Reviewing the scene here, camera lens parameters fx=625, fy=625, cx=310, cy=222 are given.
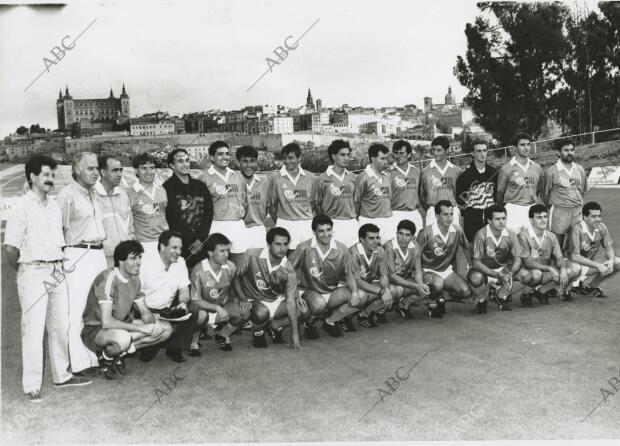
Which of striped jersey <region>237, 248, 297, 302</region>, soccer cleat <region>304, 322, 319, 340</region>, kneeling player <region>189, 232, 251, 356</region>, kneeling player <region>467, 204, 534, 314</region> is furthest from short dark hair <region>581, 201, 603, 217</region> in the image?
kneeling player <region>189, 232, 251, 356</region>

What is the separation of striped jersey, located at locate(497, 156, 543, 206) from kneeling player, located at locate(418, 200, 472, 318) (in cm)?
89

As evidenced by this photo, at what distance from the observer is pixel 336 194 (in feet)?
21.5

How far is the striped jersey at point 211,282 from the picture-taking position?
17.5 ft

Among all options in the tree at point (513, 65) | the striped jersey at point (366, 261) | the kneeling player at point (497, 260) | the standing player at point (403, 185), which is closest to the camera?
the striped jersey at point (366, 261)

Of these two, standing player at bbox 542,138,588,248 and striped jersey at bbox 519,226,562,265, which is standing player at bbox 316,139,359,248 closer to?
striped jersey at bbox 519,226,562,265

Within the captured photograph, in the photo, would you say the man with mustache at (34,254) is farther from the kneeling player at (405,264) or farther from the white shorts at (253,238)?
the kneeling player at (405,264)

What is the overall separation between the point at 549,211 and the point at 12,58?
5.82 metres

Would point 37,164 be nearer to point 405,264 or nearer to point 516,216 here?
point 405,264

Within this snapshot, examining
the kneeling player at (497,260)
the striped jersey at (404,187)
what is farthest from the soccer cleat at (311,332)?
the striped jersey at (404,187)

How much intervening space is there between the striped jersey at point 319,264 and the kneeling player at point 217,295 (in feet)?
2.08

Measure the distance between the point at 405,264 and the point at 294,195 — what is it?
1.33 meters

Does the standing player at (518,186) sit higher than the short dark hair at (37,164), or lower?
lower

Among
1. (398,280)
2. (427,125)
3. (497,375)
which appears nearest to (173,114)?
(398,280)

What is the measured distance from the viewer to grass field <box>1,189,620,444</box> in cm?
355
